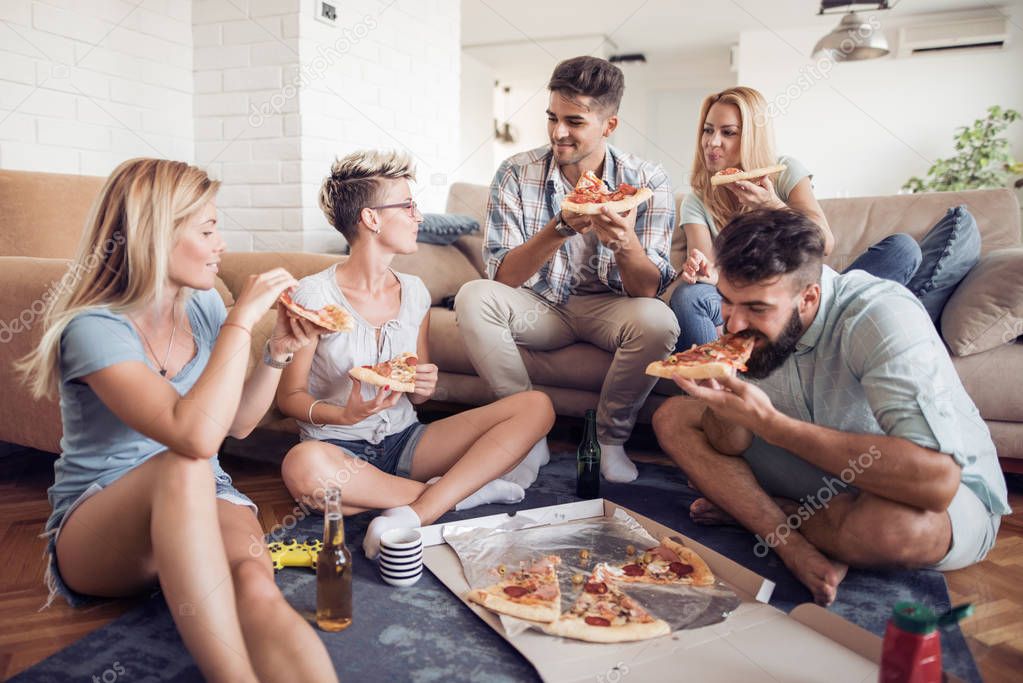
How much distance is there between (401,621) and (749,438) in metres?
1.12

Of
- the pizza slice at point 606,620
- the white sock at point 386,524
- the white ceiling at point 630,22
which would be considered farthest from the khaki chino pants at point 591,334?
the white ceiling at point 630,22

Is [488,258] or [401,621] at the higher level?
[488,258]

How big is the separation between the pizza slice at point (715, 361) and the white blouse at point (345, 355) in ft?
2.73

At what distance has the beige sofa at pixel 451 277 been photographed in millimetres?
2578

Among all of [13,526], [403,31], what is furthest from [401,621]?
[403,31]

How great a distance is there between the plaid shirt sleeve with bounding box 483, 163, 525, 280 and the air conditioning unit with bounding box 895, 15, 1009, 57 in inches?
276

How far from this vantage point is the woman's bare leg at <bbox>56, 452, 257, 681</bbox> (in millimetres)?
1320

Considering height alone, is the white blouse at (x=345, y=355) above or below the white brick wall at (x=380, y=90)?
below

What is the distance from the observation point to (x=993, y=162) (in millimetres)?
7480

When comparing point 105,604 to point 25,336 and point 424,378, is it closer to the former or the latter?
point 424,378

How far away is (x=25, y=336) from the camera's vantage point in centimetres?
253

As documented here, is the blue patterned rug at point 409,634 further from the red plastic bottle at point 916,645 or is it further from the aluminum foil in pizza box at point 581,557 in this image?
the red plastic bottle at point 916,645

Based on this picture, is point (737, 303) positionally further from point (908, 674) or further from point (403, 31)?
point (403, 31)

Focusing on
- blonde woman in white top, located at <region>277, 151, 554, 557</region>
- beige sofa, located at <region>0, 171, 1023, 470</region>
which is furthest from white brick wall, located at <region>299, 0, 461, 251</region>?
blonde woman in white top, located at <region>277, 151, 554, 557</region>
